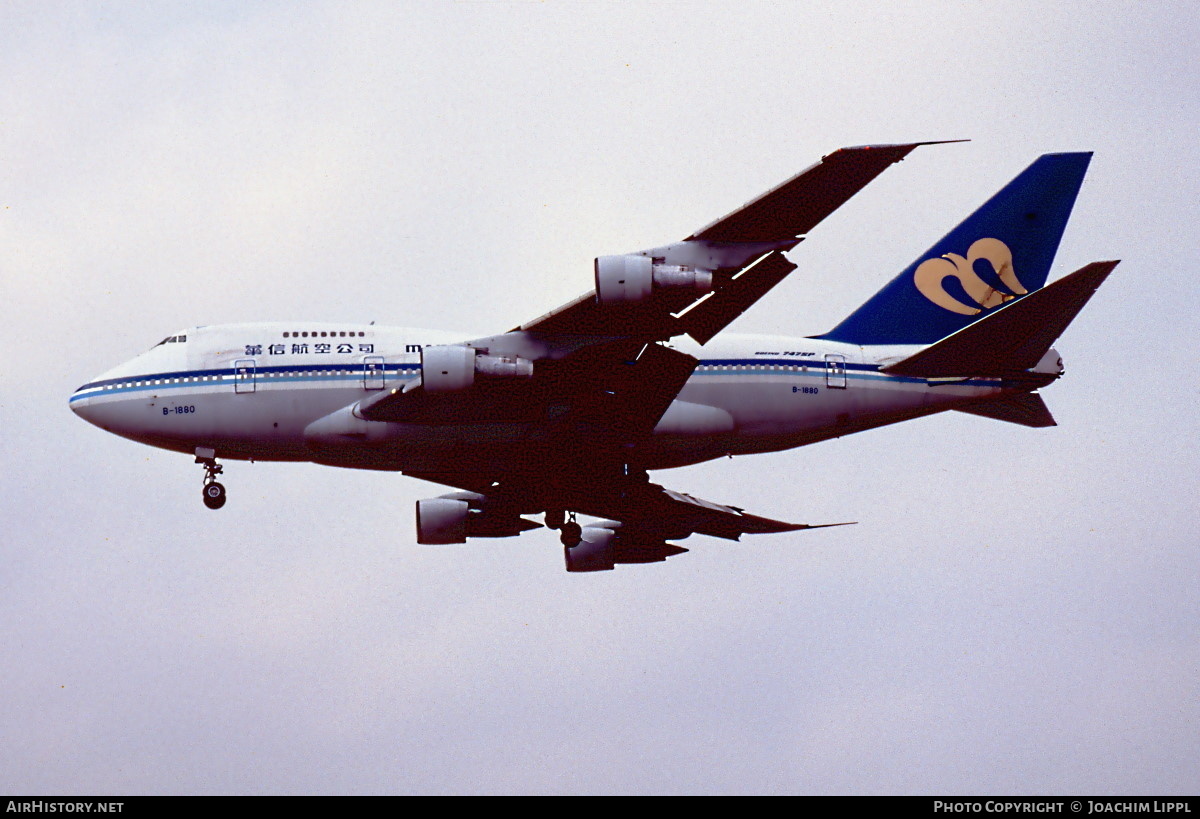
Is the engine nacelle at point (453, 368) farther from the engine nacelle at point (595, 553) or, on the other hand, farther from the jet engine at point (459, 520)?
the engine nacelle at point (595, 553)

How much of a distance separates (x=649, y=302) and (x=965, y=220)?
594 inches

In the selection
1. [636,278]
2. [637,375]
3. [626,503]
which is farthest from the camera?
[626,503]

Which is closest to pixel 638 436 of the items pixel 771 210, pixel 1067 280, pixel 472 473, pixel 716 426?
pixel 716 426

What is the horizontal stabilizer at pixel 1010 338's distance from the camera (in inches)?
1972

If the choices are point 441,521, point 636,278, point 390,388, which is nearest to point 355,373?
point 390,388

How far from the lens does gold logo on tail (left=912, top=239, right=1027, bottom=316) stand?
5759 centimetres

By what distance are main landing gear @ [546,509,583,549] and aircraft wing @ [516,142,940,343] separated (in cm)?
996

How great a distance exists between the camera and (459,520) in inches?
2371

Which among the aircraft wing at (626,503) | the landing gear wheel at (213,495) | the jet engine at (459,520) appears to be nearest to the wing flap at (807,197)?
the aircraft wing at (626,503)

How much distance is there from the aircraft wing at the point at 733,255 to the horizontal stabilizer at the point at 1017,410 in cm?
950

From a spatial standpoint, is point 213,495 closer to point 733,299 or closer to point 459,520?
point 459,520

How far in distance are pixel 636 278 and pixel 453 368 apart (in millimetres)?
6064

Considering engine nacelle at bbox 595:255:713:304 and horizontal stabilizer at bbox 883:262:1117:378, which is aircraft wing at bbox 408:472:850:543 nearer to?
horizontal stabilizer at bbox 883:262:1117:378

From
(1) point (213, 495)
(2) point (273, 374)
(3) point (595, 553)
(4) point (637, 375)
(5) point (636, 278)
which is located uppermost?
(5) point (636, 278)
